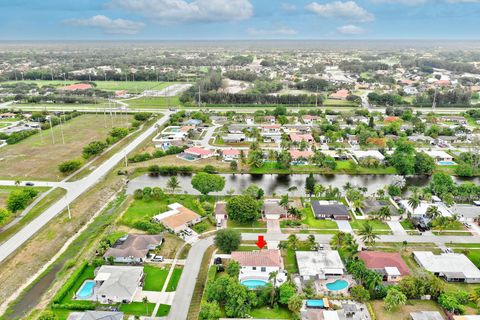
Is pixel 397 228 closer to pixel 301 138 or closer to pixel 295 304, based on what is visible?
pixel 295 304

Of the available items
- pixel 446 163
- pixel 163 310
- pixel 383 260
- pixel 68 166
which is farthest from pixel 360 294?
pixel 68 166

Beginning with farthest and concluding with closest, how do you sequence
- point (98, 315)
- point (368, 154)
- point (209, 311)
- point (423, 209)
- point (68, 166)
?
point (368, 154), point (68, 166), point (423, 209), point (209, 311), point (98, 315)

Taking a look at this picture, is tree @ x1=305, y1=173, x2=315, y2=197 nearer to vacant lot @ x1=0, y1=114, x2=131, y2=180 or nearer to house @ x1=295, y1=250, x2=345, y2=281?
house @ x1=295, y1=250, x2=345, y2=281

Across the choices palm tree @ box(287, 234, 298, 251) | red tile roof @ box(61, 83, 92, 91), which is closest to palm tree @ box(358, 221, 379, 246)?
palm tree @ box(287, 234, 298, 251)

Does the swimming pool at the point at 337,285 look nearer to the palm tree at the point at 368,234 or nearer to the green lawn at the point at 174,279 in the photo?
the palm tree at the point at 368,234

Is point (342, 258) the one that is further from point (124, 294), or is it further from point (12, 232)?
point (12, 232)

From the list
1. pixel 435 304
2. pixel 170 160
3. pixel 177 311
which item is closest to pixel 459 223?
pixel 435 304

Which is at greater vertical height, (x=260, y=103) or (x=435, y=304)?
(x=260, y=103)
